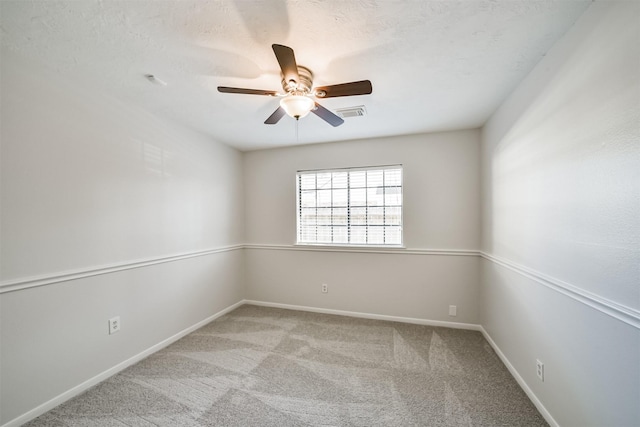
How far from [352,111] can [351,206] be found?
4.74 feet

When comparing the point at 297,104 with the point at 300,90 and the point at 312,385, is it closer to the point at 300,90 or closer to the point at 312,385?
the point at 300,90

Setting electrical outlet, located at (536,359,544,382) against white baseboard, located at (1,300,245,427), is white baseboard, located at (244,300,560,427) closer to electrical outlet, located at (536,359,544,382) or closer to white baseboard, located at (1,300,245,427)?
electrical outlet, located at (536,359,544,382)

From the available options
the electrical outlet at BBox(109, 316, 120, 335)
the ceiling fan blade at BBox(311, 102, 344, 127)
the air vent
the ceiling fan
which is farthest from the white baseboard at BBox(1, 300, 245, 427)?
the air vent

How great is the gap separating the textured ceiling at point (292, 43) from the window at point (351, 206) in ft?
4.14

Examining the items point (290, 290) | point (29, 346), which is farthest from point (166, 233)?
point (290, 290)

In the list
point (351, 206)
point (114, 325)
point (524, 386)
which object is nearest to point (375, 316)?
point (351, 206)

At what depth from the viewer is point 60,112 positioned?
1.90m

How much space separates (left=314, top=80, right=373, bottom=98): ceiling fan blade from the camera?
1542 mm

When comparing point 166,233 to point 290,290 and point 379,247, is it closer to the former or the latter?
point 290,290

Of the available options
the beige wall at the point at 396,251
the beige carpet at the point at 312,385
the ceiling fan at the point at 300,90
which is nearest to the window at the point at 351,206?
the beige wall at the point at 396,251

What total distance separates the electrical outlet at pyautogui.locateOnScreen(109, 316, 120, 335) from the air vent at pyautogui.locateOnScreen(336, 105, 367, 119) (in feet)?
8.98

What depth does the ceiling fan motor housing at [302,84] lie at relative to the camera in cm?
165

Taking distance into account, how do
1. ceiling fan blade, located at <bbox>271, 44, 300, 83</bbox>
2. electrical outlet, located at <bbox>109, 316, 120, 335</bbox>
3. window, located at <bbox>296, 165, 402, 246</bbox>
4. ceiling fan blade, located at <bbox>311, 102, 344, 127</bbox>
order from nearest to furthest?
ceiling fan blade, located at <bbox>271, 44, 300, 83</bbox>, ceiling fan blade, located at <bbox>311, 102, 344, 127</bbox>, electrical outlet, located at <bbox>109, 316, 120, 335</bbox>, window, located at <bbox>296, 165, 402, 246</bbox>

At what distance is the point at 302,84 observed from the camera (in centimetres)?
178
